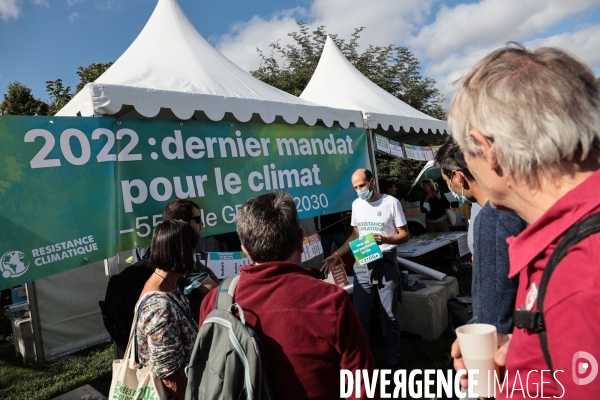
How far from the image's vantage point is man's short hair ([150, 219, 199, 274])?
2.13m

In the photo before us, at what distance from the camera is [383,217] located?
3.71 metres

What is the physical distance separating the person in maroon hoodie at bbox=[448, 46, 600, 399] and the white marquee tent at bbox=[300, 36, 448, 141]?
461cm

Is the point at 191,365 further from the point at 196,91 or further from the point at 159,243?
the point at 196,91

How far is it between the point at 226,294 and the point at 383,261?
2.52 metres

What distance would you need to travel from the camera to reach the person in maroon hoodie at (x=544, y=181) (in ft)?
2.15

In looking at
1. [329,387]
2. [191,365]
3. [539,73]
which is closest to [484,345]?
[329,387]

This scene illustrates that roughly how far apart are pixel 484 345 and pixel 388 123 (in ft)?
16.2

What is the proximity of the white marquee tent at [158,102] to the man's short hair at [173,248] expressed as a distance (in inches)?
61.4

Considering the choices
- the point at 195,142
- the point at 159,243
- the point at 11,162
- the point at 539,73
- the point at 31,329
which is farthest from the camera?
the point at 31,329

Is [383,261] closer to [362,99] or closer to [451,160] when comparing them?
[451,160]

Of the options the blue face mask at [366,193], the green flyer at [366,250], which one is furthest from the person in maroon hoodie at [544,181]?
the blue face mask at [366,193]

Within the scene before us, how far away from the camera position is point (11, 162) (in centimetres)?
280

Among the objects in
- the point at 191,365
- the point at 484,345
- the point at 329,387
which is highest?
the point at 484,345

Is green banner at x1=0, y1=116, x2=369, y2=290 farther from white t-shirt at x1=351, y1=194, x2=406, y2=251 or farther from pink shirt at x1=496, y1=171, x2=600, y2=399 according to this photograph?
pink shirt at x1=496, y1=171, x2=600, y2=399
